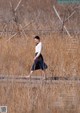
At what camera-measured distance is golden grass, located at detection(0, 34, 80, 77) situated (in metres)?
10.9

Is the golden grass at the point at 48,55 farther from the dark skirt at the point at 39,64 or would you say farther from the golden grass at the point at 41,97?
the golden grass at the point at 41,97

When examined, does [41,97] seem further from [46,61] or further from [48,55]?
[48,55]

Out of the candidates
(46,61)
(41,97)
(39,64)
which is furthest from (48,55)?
(41,97)

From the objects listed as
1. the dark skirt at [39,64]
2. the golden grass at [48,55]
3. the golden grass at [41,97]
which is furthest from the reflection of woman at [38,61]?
the golden grass at [41,97]

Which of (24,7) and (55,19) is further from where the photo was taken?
(24,7)

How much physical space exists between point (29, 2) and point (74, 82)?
13.6m

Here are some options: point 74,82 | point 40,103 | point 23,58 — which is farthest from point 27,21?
point 40,103

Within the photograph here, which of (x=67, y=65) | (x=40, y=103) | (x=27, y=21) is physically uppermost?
(x=27, y=21)

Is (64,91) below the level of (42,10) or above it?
below

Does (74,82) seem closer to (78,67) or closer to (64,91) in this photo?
(64,91)

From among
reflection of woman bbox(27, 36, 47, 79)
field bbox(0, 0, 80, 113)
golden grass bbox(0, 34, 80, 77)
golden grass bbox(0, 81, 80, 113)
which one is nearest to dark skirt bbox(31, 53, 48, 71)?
reflection of woman bbox(27, 36, 47, 79)

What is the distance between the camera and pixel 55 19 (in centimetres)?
1733

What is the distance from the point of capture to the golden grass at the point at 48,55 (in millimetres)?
10898

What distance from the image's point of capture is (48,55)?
12336 mm
